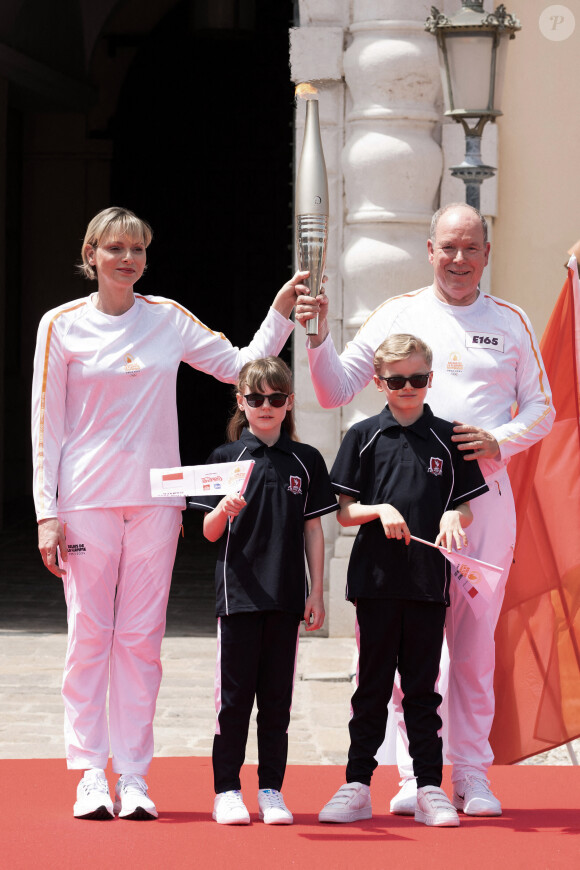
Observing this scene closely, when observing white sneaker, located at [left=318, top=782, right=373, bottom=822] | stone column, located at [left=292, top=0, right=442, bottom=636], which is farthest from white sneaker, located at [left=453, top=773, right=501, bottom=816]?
stone column, located at [left=292, top=0, right=442, bottom=636]

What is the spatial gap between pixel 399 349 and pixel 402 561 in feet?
2.05

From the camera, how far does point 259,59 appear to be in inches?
656

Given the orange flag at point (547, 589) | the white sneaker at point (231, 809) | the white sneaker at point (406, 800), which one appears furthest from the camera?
the orange flag at point (547, 589)

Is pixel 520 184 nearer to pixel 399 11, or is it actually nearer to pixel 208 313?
pixel 399 11

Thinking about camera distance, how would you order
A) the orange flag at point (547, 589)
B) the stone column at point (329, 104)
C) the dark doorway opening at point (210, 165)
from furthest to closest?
the dark doorway opening at point (210, 165)
the stone column at point (329, 104)
the orange flag at point (547, 589)

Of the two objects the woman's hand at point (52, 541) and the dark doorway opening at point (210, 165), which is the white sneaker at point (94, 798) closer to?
the woman's hand at point (52, 541)

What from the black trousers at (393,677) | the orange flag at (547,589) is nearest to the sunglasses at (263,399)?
the black trousers at (393,677)

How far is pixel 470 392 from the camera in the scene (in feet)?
14.8

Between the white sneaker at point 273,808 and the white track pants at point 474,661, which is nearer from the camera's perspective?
the white sneaker at point 273,808

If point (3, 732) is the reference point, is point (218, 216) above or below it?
above

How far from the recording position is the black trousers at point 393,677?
13.8 ft

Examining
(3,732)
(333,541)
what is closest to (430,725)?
(3,732)

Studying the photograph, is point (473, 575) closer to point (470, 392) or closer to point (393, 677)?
point (393, 677)

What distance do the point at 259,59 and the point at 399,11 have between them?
28.3 ft
